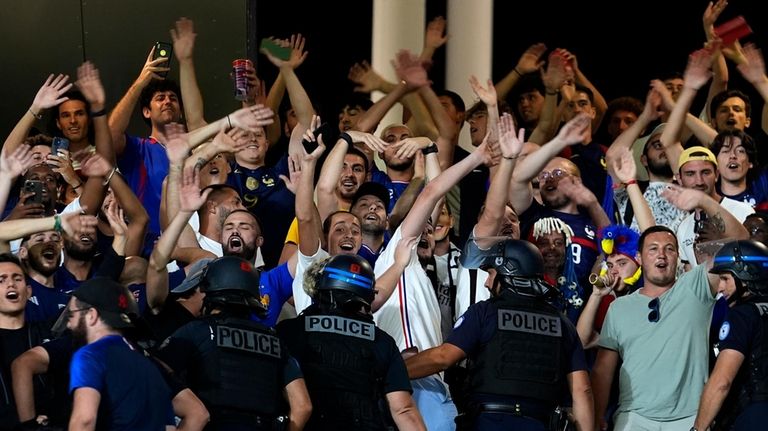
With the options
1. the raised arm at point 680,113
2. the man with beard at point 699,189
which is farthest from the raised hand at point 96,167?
the raised arm at point 680,113

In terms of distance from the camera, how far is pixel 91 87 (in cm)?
1138

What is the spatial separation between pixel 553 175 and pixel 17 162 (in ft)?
12.0

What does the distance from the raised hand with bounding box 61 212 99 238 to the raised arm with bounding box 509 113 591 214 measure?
113 inches

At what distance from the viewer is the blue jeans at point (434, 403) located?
385 inches

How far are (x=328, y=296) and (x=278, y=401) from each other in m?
0.68

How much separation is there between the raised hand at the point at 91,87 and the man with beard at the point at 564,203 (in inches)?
112

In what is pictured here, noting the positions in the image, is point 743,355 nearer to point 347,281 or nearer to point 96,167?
point 347,281

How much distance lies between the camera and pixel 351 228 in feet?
33.7

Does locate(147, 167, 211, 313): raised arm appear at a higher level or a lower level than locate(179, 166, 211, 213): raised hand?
lower

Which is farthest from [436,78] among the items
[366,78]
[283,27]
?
[366,78]

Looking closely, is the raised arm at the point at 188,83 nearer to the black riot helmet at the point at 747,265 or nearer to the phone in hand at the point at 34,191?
the phone in hand at the point at 34,191

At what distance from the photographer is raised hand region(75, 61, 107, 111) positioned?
11.2 meters

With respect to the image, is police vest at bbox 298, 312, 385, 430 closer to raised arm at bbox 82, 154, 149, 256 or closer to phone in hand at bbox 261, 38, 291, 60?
raised arm at bbox 82, 154, 149, 256

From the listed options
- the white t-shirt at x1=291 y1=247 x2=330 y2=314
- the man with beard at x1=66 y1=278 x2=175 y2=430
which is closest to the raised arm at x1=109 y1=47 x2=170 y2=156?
the white t-shirt at x1=291 y1=247 x2=330 y2=314
